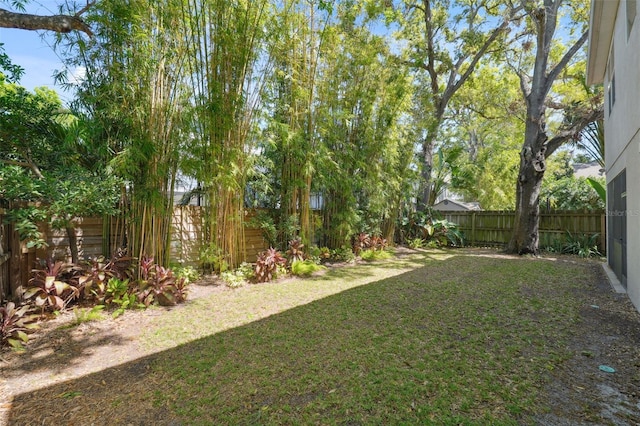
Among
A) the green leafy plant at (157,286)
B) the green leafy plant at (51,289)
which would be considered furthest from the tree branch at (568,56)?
the green leafy plant at (51,289)

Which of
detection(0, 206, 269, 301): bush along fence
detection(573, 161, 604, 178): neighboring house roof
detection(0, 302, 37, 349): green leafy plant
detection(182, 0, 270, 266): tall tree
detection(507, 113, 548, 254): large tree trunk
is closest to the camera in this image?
detection(0, 302, 37, 349): green leafy plant

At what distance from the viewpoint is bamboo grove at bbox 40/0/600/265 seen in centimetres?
332

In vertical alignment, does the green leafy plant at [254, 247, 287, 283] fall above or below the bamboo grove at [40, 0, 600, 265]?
below

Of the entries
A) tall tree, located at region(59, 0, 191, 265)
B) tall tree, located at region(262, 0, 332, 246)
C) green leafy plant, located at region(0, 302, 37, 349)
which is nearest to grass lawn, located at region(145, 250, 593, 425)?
green leafy plant, located at region(0, 302, 37, 349)

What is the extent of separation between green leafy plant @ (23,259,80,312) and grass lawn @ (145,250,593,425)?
98 centimetres

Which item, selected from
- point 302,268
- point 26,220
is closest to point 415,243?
point 302,268

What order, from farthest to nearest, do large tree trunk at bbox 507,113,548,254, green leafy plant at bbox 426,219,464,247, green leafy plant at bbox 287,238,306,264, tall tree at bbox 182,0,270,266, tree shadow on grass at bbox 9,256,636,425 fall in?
green leafy plant at bbox 426,219,464,247 < large tree trunk at bbox 507,113,548,254 < green leafy plant at bbox 287,238,306,264 < tall tree at bbox 182,0,270,266 < tree shadow on grass at bbox 9,256,636,425

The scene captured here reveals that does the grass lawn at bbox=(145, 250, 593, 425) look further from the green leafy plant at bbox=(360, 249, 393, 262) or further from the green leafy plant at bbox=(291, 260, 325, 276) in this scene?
the green leafy plant at bbox=(360, 249, 393, 262)

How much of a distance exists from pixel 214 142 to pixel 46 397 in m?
2.93

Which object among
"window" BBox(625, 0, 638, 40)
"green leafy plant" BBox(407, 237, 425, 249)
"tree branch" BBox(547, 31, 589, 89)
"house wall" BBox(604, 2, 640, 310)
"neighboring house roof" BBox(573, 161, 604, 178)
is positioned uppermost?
"tree branch" BBox(547, 31, 589, 89)

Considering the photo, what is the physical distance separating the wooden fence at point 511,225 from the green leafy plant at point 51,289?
29.4 feet

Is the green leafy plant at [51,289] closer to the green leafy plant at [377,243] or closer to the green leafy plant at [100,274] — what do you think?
the green leafy plant at [100,274]

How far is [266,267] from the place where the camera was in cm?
468

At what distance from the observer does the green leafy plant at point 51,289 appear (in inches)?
116
